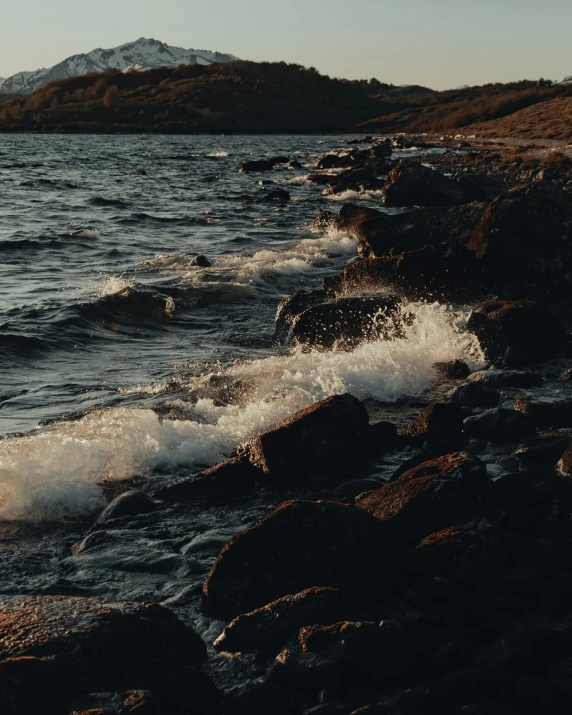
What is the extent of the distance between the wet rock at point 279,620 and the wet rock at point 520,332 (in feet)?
23.3

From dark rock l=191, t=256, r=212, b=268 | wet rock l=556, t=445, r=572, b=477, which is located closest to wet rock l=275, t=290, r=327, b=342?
wet rock l=556, t=445, r=572, b=477

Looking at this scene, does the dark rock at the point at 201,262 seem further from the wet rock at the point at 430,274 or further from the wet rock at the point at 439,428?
the wet rock at the point at 439,428

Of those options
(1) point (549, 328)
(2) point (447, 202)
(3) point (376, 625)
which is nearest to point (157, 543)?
(3) point (376, 625)

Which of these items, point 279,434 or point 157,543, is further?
point 279,434

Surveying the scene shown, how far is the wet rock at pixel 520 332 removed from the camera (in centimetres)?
1183

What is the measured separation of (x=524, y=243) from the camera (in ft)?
51.5

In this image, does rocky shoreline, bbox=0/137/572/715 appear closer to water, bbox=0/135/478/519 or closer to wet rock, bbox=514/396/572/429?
wet rock, bbox=514/396/572/429

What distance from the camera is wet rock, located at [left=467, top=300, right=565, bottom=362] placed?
11828mm

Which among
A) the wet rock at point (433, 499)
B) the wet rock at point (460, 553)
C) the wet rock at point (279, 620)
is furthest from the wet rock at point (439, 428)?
the wet rock at point (279, 620)

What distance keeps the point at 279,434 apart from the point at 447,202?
22404mm

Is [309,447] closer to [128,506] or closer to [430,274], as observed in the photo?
[128,506]

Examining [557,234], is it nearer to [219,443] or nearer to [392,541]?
[219,443]

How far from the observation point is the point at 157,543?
688cm

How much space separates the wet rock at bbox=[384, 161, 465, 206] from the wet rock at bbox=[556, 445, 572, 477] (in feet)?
71.8
